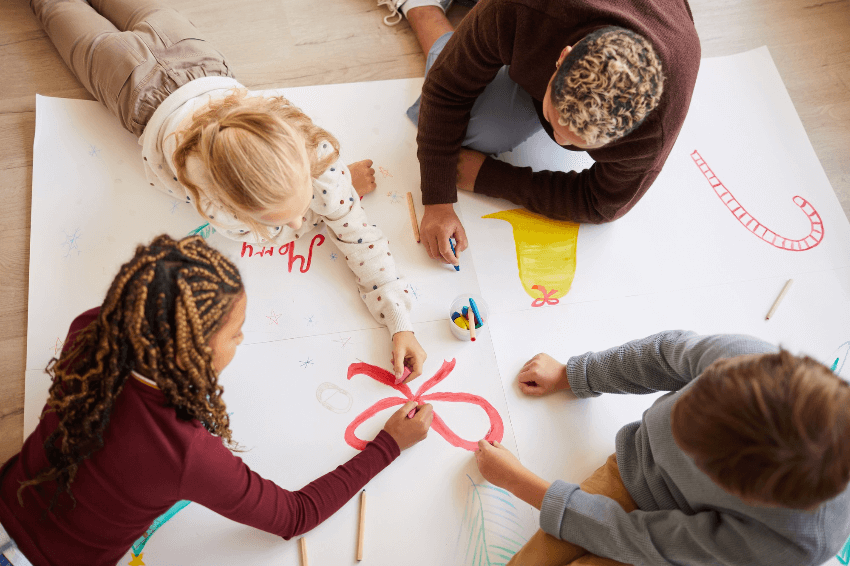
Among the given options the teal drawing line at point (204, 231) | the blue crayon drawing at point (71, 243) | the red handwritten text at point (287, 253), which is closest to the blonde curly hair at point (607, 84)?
the red handwritten text at point (287, 253)

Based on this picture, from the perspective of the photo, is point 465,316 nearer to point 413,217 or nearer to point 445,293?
point 445,293

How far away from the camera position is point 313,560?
3.07ft

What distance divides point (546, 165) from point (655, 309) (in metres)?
0.38

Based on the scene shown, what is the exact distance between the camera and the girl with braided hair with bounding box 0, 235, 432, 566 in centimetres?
66

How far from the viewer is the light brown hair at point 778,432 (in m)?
0.61

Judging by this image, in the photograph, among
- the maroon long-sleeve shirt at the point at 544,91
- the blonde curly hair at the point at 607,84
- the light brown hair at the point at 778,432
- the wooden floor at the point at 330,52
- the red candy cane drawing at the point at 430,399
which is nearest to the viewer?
the light brown hair at the point at 778,432

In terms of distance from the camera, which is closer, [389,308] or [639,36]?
[639,36]

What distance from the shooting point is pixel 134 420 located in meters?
0.69

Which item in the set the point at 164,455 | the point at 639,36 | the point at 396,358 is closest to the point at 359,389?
the point at 396,358

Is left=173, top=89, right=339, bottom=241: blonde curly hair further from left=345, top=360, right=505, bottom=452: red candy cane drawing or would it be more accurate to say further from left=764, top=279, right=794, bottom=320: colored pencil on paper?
left=764, top=279, right=794, bottom=320: colored pencil on paper

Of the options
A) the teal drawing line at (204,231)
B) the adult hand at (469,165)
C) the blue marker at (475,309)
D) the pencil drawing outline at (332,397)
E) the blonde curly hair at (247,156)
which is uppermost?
the blonde curly hair at (247,156)

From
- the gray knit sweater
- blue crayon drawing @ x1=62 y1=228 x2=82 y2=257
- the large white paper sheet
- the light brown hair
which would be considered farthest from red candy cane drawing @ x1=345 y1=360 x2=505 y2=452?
blue crayon drawing @ x1=62 y1=228 x2=82 y2=257

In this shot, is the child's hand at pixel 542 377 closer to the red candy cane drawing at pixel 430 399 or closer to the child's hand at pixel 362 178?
the red candy cane drawing at pixel 430 399

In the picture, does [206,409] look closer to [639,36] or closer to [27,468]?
[27,468]
